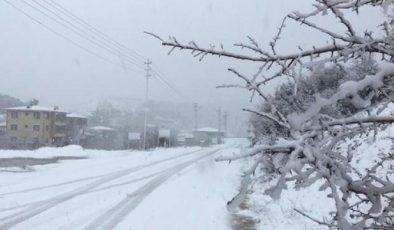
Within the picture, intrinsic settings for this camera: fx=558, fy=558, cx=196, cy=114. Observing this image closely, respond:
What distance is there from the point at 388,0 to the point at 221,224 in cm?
1216

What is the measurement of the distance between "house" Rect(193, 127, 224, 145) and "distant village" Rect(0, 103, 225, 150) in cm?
2844

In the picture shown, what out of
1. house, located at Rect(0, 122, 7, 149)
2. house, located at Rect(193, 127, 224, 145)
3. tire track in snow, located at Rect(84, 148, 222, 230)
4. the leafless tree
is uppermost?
house, located at Rect(193, 127, 224, 145)

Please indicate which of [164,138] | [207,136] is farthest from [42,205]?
[207,136]

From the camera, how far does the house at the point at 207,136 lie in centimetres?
13950

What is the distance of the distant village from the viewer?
88.8 m

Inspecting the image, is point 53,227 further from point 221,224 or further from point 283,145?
point 283,145

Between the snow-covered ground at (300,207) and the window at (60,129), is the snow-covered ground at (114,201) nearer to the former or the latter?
the snow-covered ground at (300,207)

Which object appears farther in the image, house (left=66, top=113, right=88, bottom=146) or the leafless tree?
house (left=66, top=113, right=88, bottom=146)

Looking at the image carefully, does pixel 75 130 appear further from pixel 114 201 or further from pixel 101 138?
pixel 114 201

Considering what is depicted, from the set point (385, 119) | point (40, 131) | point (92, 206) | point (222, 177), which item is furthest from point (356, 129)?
point (40, 131)

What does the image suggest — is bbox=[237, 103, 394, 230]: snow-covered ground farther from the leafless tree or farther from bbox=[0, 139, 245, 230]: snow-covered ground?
the leafless tree

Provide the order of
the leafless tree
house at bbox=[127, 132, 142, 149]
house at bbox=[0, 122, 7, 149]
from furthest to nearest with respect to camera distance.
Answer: house at bbox=[127, 132, 142, 149], house at bbox=[0, 122, 7, 149], the leafless tree

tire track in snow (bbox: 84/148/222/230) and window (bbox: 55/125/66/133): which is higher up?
window (bbox: 55/125/66/133)

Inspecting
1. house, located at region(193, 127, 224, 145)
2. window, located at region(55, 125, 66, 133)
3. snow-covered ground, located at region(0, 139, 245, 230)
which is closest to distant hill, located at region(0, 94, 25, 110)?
house, located at region(193, 127, 224, 145)
